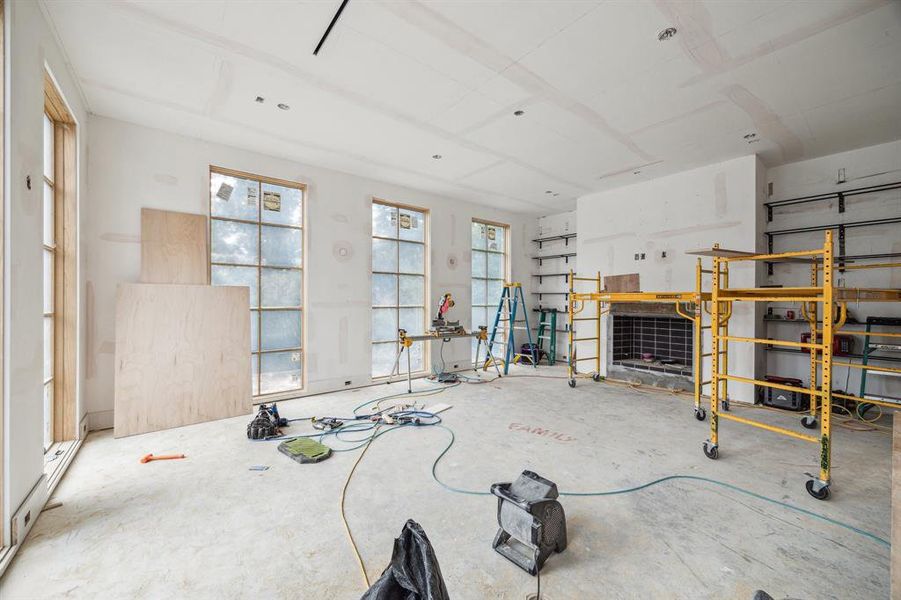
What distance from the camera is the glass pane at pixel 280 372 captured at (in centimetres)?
459

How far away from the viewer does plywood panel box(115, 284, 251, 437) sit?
136 inches

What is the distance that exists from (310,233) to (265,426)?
2.52 meters

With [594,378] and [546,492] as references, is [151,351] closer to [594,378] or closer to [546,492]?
[546,492]

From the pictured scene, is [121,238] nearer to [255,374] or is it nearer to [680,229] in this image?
[255,374]

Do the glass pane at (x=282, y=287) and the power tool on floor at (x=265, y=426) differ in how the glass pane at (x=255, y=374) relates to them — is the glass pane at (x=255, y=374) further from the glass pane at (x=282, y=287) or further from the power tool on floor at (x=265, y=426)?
the power tool on floor at (x=265, y=426)

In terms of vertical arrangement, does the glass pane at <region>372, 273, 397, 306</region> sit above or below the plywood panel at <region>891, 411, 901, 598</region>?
above

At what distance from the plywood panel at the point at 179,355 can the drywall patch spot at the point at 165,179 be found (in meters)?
1.16

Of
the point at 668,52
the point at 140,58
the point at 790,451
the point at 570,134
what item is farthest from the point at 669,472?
the point at 140,58

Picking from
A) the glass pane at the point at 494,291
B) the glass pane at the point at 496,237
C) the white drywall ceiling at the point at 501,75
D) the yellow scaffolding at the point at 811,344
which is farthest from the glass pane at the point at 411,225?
the yellow scaffolding at the point at 811,344

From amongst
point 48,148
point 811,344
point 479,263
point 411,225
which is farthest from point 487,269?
point 48,148

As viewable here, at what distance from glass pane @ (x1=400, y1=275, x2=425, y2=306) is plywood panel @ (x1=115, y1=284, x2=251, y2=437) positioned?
2408 millimetres

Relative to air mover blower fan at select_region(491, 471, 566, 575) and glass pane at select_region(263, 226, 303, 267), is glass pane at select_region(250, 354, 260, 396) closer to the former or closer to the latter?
glass pane at select_region(263, 226, 303, 267)

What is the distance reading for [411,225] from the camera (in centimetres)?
606

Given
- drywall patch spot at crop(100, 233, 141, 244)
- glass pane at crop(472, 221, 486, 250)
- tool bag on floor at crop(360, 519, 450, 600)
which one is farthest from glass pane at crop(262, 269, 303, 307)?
tool bag on floor at crop(360, 519, 450, 600)
